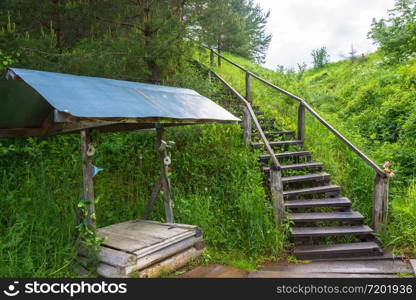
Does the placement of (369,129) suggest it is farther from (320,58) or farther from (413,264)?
(320,58)

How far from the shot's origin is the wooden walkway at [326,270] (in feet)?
11.9

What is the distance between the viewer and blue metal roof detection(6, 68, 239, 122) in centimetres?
269

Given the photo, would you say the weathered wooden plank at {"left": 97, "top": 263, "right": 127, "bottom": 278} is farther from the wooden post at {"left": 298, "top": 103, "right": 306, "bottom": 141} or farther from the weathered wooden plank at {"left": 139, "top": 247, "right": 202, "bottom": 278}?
the wooden post at {"left": 298, "top": 103, "right": 306, "bottom": 141}

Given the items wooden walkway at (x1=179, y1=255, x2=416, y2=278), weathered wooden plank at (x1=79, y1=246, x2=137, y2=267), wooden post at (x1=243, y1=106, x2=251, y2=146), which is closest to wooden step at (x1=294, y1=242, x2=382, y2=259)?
wooden walkway at (x1=179, y1=255, x2=416, y2=278)

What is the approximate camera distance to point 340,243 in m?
4.77

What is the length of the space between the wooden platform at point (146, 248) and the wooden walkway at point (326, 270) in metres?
0.27

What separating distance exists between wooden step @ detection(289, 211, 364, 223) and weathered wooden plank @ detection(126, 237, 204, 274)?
5.75 feet

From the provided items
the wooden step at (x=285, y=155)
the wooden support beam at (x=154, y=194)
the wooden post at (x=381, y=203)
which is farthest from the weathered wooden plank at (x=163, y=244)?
the wooden post at (x=381, y=203)

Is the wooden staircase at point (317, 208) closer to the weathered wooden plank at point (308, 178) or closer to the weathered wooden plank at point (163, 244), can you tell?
the weathered wooden plank at point (308, 178)

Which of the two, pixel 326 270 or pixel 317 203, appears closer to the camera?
pixel 326 270

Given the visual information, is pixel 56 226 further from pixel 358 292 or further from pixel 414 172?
pixel 414 172

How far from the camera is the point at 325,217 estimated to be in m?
4.95

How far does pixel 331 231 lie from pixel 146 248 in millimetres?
3045

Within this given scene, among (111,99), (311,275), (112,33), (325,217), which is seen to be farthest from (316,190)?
(112,33)
